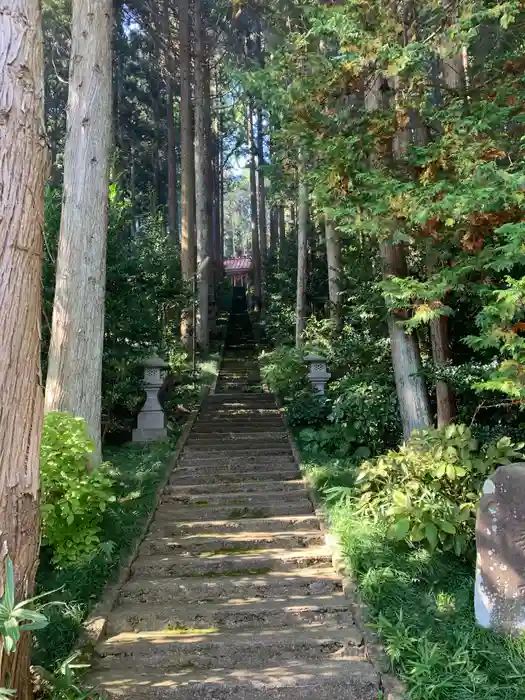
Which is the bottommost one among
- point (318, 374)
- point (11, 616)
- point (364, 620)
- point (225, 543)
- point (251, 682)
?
point (251, 682)

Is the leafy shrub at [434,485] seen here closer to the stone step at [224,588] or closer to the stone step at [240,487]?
the stone step at [224,588]

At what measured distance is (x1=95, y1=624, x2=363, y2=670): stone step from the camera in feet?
12.6

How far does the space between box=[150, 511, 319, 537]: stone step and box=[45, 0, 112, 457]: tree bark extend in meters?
1.12

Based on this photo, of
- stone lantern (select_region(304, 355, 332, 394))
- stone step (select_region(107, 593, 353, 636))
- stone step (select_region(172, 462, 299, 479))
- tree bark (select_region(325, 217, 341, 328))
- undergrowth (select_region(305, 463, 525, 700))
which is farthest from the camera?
tree bark (select_region(325, 217, 341, 328))

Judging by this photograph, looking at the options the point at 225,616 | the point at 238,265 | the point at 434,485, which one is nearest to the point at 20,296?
the point at 225,616

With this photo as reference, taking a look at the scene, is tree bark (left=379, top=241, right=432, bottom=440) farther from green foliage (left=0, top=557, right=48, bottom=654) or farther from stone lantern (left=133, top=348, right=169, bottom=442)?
green foliage (left=0, top=557, right=48, bottom=654)

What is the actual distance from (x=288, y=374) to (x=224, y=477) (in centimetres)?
453

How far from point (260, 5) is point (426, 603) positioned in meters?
12.8

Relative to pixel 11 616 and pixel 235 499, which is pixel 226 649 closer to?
pixel 11 616

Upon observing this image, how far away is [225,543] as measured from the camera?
5633 mm

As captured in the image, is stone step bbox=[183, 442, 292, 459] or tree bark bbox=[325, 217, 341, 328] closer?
stone step bbox=[183, 442, 292, 459]

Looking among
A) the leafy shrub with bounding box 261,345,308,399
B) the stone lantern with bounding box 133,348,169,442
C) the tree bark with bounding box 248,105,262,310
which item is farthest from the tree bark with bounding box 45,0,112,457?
the tree bark with bounding box 248,105,262,310

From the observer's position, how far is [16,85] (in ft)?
9.45

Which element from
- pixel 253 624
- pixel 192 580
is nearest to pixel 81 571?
pixel 192 580
